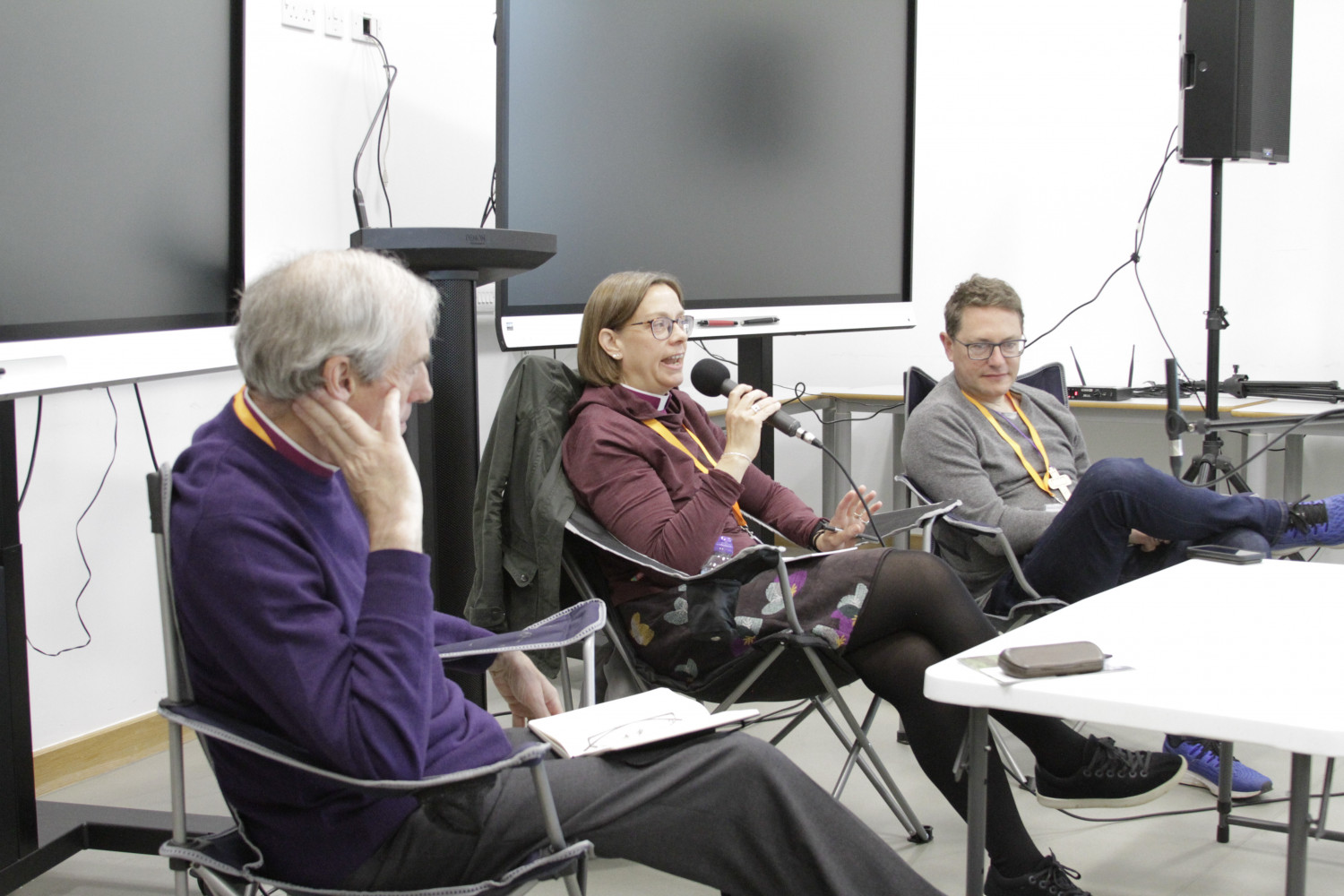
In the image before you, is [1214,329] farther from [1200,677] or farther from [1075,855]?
[1200,677]

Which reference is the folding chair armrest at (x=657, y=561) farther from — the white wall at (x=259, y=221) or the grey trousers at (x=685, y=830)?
the white wall at (x=259, y=221)

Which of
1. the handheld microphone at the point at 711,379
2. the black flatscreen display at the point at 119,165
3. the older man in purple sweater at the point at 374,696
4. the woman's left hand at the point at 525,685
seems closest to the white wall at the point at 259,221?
the black flatscreen display at the point at 119,165

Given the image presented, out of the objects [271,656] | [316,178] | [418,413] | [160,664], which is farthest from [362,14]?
[271,656]

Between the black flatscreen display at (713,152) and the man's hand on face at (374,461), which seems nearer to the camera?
the man's hand on face at (374,461)

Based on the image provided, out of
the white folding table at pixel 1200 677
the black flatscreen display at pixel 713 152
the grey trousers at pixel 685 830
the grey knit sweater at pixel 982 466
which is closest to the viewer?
the white folding table at pixel 1200 677

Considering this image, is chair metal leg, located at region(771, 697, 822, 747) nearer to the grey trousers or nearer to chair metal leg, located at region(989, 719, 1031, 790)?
chair metal leg, located at region(989, 719, 1031, 790)

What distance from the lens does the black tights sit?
6.12 ft

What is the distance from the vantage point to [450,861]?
1.29m

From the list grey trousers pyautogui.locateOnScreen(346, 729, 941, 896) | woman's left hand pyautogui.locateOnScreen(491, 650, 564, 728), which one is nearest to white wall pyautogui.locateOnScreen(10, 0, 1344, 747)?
woman's left hand pyautogui.locateOnScreen(491, 650, 564, 728)

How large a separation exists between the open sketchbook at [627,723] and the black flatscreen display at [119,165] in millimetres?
1036

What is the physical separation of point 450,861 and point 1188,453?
3606mm

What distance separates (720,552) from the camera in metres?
2.36

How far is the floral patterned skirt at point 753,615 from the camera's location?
6.84 ft

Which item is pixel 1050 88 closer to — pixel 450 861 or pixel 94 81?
pixel 94 81
